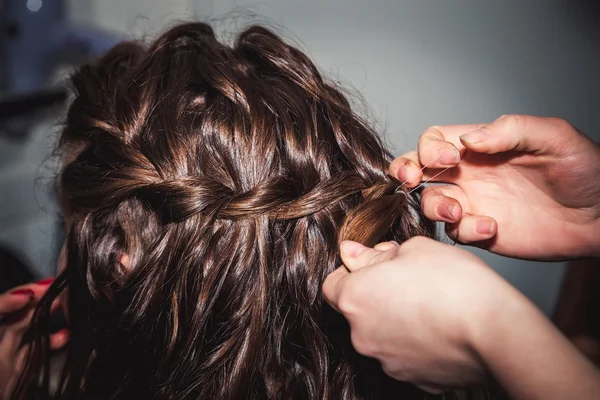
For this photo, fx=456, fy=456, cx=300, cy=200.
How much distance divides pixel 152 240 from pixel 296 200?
0.22 m

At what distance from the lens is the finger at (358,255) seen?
0.52m

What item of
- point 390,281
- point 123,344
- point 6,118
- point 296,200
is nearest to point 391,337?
point 390,281

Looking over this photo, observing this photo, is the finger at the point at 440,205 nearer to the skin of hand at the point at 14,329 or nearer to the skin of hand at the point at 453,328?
the skin of hand at the point at 453,328

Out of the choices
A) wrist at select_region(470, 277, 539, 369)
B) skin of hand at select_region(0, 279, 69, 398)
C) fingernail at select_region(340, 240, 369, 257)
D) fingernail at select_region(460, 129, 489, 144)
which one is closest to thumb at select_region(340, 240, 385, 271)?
fingernail at select_region(340, 240, 369, 257)

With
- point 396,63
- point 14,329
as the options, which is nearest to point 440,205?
point 396,63

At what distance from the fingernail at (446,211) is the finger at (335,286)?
21 centimetres

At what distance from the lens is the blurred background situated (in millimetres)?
1249

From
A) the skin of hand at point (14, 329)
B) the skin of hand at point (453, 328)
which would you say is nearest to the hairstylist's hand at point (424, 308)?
the skin of hand at point (453, 328)

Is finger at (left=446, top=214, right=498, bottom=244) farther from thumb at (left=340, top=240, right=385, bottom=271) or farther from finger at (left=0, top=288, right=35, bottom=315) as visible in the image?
finger at (left=0, top=288, right=35, bottom=315)

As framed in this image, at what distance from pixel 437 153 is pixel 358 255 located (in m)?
0.23

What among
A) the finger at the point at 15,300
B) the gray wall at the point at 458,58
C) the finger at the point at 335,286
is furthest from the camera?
the gray wall at the point at 458,58

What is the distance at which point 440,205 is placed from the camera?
0.68m

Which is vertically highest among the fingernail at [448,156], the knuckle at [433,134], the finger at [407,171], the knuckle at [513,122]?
the knuckle at [513,122]

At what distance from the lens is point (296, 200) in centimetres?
62
